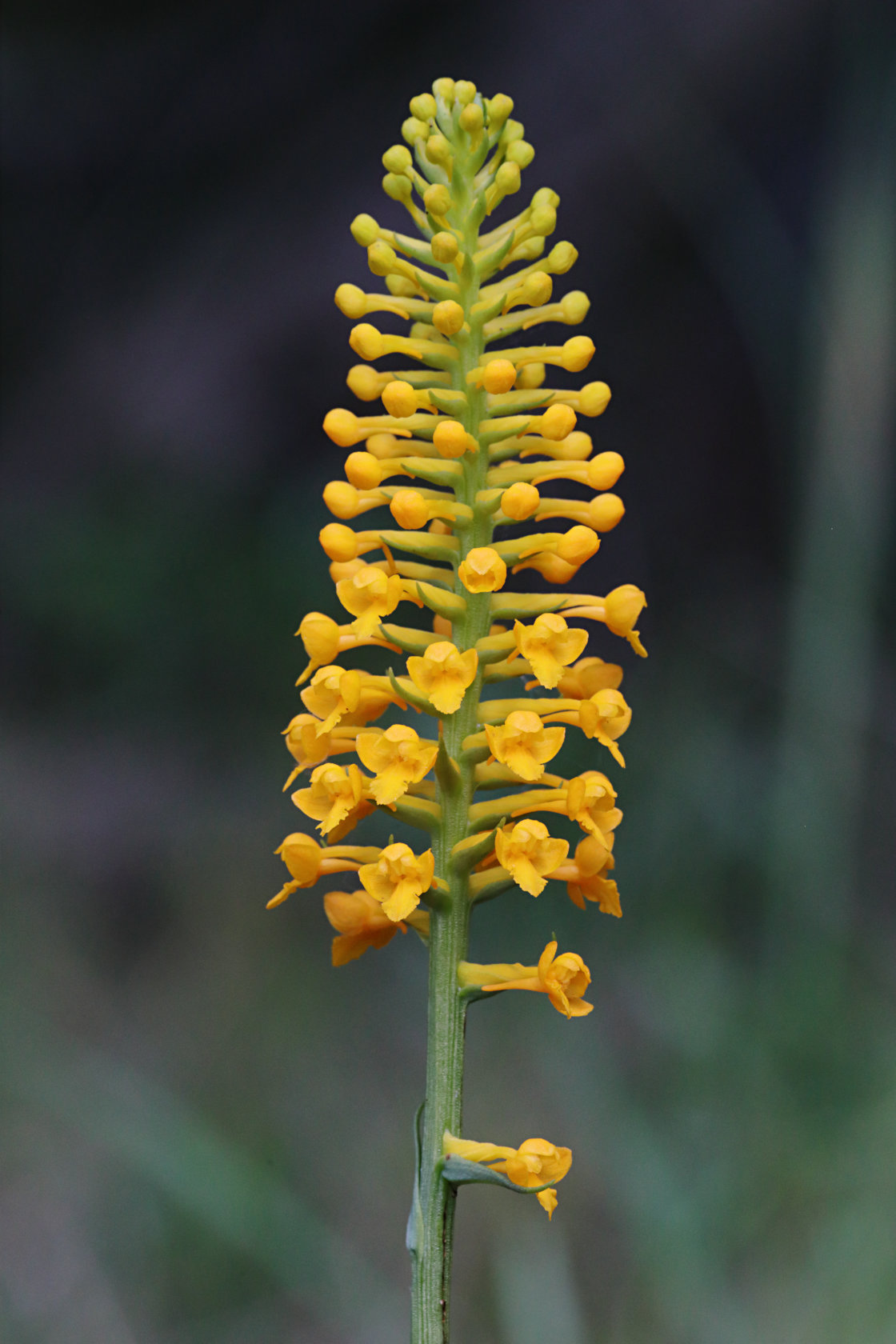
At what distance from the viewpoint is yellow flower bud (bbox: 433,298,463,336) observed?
1.05m

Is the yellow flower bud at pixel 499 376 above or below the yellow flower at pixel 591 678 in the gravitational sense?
above

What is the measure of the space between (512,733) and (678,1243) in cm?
101

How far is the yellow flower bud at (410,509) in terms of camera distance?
1017 mm

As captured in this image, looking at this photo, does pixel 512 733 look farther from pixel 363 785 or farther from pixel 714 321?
pixel 714 321

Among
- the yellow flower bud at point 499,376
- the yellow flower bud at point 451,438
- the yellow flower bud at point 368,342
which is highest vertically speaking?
the yellow flower bud at point 368,342

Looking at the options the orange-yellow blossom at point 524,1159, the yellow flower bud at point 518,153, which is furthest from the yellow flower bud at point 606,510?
the orange-yellow blossom at point 524,1159

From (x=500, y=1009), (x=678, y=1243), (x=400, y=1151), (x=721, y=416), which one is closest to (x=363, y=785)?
(x=678, y=1243)

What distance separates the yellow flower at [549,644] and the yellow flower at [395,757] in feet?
0.40

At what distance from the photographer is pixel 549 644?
3.35ft

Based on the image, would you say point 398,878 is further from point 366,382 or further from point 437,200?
point 437,200

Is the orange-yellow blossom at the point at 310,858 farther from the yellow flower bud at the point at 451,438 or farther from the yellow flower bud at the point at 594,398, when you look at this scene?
the yellow flower bud at the point at 594,398

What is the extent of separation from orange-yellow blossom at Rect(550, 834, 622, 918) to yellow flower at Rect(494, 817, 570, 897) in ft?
0.19

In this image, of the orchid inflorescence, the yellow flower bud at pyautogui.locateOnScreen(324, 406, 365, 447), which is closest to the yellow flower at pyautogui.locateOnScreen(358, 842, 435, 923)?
the orchid inflorescence

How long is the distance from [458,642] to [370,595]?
0.33ft
